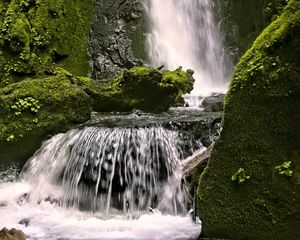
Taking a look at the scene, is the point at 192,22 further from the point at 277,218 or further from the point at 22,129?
the point at 277,218

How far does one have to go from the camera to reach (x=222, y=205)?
3912 mm

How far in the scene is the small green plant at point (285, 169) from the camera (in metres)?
3.66

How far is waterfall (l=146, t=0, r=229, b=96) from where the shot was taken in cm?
1380

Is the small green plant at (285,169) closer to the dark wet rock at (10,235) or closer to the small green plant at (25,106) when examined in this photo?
the dark wet rock at (10,235)

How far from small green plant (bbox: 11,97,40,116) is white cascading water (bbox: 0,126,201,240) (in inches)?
36.2

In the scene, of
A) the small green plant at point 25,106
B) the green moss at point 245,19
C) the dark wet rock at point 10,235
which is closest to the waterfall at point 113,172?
the small green plant at point 25,106

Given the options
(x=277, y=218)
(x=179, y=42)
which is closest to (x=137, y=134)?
(x=277, y=218)

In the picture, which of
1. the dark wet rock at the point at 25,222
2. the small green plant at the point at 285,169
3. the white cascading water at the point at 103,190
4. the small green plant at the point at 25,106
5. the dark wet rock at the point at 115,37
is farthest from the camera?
the dark wet rock at the point at 115,37

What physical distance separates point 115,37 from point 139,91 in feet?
15.7

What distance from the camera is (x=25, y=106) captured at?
7457 mm

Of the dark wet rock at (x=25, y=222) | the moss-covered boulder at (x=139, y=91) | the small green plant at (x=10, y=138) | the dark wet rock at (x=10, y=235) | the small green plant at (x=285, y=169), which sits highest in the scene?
the moss-covered boulder at (x=139, y=91)

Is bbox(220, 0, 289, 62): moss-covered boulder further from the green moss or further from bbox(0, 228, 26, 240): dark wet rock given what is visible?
bbox(0, 228, 26, 240): dark wet rock

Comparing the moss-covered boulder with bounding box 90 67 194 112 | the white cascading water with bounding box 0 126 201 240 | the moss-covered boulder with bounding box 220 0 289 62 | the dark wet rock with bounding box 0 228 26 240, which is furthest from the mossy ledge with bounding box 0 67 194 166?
the moss-covered boulder with bounding box 220 0 289 62

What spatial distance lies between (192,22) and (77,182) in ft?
34.4
